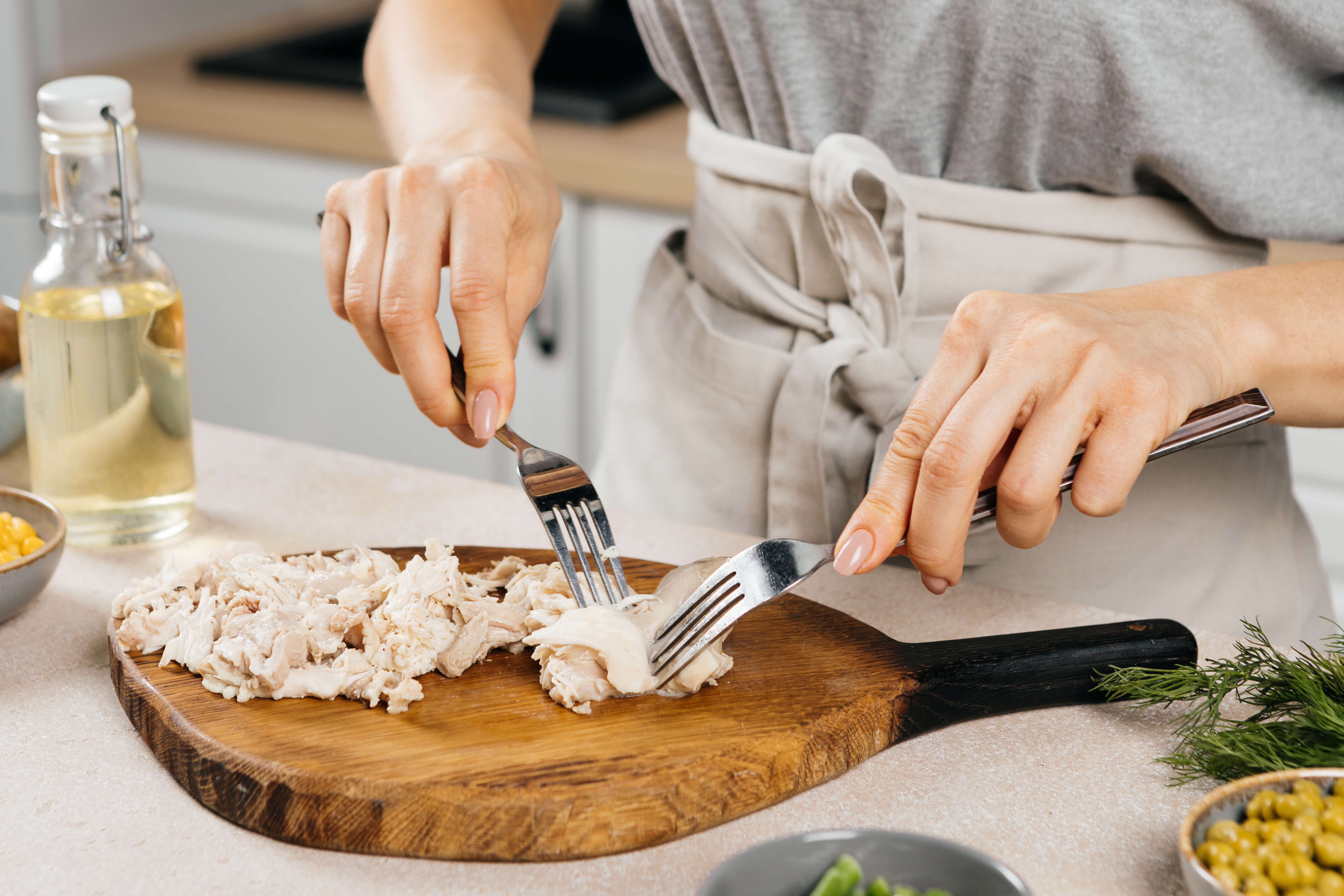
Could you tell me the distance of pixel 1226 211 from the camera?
1.05 metres

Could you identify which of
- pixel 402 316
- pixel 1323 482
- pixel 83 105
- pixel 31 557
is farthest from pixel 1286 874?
pixel 1323 482

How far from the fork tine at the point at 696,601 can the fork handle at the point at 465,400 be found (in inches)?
7.9

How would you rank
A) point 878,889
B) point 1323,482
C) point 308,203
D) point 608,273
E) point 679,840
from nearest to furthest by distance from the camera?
point 878,889
point 679,840
point 1323,482
point 608,273
point 308,203

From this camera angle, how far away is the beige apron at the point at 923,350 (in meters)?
1.09

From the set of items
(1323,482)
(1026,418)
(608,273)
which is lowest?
(1323,482)

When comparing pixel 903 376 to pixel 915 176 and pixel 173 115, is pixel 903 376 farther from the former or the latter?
pixel 173 115

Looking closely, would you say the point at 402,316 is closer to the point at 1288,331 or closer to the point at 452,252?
the point at 452,252

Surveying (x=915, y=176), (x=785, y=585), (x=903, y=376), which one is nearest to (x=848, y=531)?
(x=785, y=585)

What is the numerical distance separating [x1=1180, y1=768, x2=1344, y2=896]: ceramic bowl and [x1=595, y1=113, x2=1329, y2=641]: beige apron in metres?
0.38

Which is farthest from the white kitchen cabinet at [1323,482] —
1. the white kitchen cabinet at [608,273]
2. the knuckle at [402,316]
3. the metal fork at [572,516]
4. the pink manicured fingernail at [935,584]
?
the knuckle at [402,316]

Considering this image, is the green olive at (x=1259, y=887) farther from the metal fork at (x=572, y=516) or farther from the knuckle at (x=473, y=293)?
the knuckle at (x=473, y=293)

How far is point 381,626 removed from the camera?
2.72 feet

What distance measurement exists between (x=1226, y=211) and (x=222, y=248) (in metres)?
1.92

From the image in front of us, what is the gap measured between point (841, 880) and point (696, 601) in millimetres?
262
